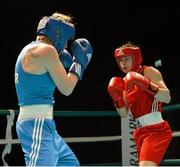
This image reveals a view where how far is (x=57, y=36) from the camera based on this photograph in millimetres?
2160

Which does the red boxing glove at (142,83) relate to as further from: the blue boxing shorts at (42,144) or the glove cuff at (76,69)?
the blue boxing shorts at (42,144)

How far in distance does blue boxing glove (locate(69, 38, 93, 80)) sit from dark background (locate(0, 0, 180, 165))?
328 cm

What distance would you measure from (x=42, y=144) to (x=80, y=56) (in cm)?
51

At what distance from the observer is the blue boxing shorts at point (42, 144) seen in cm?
194

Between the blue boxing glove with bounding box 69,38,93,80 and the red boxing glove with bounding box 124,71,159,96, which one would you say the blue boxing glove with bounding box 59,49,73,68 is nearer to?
the blue boxing glove with bounding box 69,38,93,80

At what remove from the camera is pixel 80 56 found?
2.24m

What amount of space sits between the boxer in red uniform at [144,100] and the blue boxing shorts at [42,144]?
985 millimetres

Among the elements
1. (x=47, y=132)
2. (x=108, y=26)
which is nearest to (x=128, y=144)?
(x=47, y=132)

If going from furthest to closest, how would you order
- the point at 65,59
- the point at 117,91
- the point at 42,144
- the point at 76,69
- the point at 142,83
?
the point at 117,91
the point at 142,83
the point at 65,59
the point at 76,69
the point at 42,144

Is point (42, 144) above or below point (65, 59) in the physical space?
below

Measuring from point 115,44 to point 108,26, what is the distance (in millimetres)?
324

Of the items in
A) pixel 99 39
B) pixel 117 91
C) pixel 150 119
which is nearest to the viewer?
pixel 150 119

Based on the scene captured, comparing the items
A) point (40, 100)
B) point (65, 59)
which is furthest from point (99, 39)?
point (40, 100)

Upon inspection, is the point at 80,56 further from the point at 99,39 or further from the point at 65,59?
the point at 99,39
